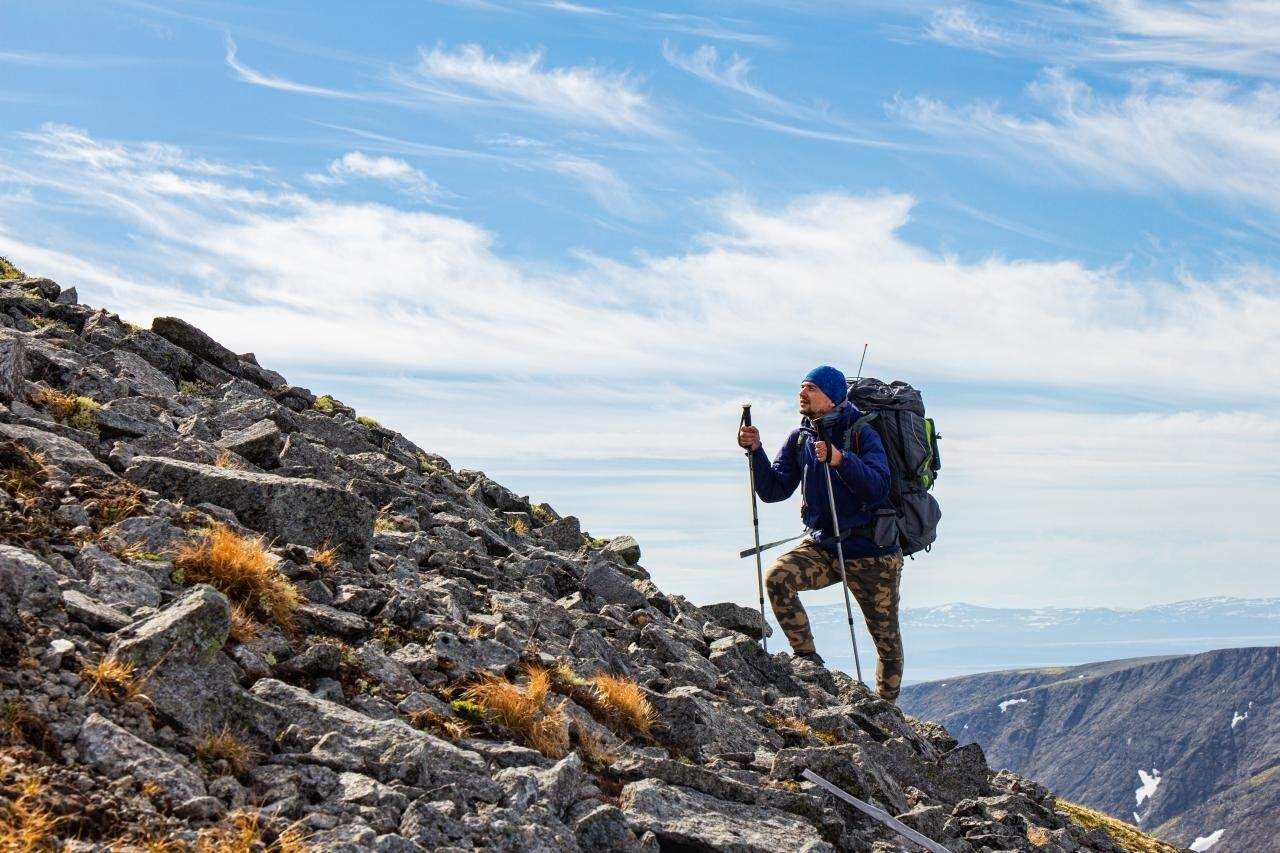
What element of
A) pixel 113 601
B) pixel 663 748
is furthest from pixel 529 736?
pixel 113 601

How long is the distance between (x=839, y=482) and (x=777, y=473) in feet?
3.21

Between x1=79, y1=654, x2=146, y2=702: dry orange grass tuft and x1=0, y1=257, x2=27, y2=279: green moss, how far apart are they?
17379 mm

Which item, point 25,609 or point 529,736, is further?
point 529,736

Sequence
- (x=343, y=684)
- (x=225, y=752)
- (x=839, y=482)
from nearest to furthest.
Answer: (x=225, y=752), (x=343, y=684), (x=839, y=482)

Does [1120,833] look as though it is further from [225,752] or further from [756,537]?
[225,752]

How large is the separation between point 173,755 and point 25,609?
1643 millimetres

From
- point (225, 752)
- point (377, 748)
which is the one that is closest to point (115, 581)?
point (225, 752)

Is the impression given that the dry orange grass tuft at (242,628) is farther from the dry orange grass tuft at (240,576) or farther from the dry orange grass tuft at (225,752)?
the dry orange grass tuft at (225,752)

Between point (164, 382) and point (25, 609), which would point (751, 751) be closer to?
point (25, 609)

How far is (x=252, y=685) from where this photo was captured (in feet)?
28.1

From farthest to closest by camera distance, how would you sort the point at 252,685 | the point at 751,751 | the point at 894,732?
1. the point at 894,732
2. the point at 751,751
3. the point at 252,685

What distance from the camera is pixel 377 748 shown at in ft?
26.6

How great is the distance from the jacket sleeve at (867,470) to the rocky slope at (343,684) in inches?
115

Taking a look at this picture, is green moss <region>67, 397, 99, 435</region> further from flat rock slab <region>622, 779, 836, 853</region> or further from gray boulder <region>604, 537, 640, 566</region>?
gray boulder <region>604, 537, 640, 566</region>
